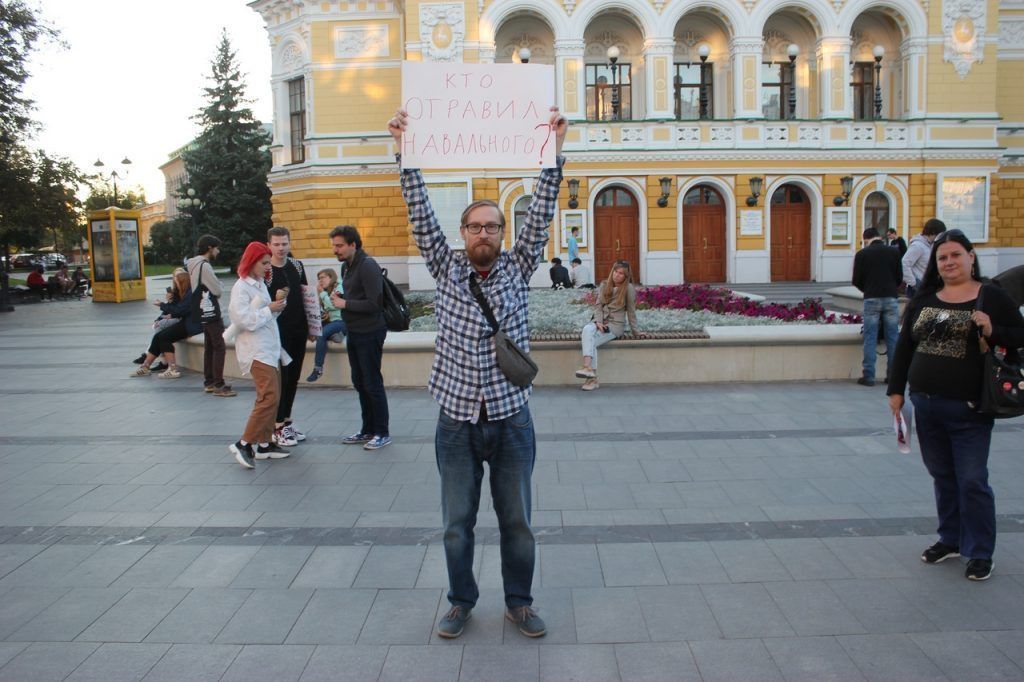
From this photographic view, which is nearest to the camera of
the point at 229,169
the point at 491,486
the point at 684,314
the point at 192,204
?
the point at 491,486

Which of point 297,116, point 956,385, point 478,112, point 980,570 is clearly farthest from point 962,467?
point 297,116

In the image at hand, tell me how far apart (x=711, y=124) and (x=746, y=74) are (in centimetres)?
218

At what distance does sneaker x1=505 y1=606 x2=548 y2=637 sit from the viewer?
13.4 ft

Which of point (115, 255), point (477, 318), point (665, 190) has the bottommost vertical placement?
point (477, 318)

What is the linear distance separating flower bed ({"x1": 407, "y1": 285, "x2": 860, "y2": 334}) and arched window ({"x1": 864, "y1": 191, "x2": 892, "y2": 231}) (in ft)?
57.2

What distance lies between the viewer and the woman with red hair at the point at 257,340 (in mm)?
7098

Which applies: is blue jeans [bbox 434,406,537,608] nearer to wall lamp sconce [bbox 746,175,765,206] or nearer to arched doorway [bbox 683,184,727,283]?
wall lamp sconce [bbox 746,175,765,206]

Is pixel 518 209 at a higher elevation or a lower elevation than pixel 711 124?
lower

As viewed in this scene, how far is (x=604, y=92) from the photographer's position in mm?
31734

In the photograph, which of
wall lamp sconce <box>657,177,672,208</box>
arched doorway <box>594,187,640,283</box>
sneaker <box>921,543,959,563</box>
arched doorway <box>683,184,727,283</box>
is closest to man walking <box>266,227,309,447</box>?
sneaker <box>921,543,959,563</box>

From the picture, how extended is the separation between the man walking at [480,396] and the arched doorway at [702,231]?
1096 inches

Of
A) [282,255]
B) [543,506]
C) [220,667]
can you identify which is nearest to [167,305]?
[282,255]

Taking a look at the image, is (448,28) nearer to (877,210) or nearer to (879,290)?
(877,210)

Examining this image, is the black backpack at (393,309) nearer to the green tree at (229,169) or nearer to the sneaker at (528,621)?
the sneaker at (528,621)
